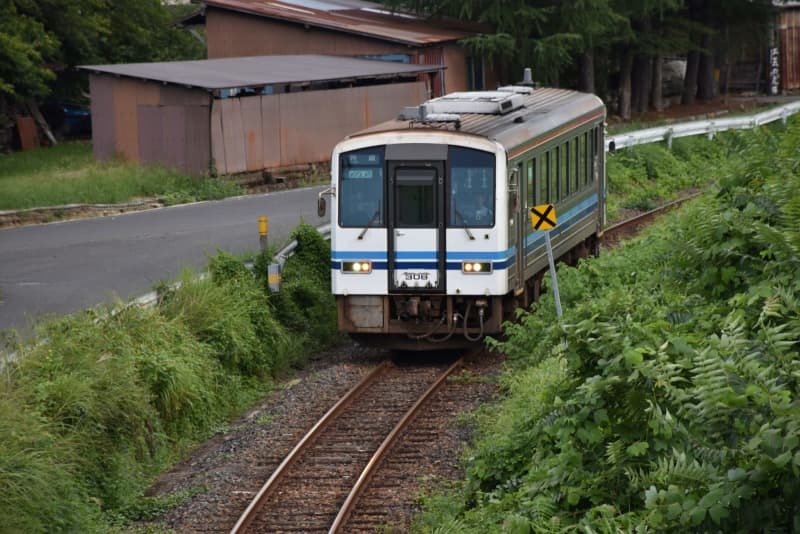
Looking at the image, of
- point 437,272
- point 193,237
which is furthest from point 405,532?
point 193,237

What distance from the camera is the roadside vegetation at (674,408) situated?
6000 mm

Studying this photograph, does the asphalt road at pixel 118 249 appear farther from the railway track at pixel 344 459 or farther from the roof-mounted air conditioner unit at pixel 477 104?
the roof-mounted air conditioner unit at pixel 477 104

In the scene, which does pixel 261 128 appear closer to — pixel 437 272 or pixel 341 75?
pixel 341 75

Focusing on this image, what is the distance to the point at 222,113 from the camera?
2991 centimetres

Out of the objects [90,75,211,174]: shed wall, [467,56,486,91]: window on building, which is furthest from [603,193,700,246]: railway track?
[467,56,486,91]: window on building

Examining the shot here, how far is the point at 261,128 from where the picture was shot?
3141 centimetres

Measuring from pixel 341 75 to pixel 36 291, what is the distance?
18.3 metres

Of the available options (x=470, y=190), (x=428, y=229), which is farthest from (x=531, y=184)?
(x=428, y=229)

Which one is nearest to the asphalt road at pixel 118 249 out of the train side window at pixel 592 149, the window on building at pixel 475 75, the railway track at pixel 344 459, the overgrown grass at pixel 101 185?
the overgrown grass at pixel 101 185

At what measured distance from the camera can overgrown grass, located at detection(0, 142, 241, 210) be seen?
26.2m

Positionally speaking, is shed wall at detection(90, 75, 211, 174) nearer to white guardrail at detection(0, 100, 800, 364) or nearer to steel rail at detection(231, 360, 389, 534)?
white guardrail at detection(0, 100, 800, 364)

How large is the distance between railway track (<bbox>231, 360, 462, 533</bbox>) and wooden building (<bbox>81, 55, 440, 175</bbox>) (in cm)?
1464

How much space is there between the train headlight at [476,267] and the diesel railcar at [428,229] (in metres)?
0.01

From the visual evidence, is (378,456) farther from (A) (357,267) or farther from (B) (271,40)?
(B) (271,40)
